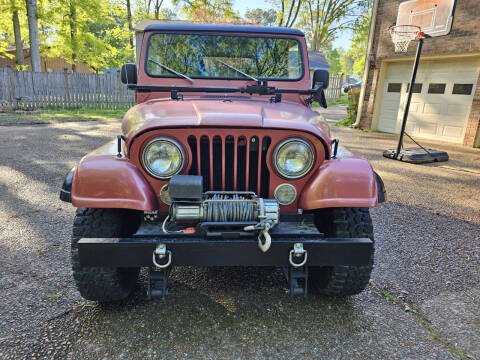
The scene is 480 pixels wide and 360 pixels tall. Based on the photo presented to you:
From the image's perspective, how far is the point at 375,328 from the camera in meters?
2.28

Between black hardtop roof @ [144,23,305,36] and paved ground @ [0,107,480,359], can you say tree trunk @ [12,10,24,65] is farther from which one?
black hardtop roof @ [144,23,305,36]

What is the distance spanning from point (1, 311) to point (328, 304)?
7.51 ft

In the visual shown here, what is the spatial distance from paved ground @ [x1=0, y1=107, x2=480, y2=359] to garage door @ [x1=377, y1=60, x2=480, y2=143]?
650 cm

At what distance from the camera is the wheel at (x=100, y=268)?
2154 millimetres

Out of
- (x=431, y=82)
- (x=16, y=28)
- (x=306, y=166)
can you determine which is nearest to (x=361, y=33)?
(x=431, y=82)

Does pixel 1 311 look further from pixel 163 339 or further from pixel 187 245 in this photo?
pixel 187 245

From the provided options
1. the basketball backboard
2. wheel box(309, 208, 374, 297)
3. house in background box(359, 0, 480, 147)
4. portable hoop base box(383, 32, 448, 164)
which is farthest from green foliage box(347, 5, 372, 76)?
wheel box(309, 208, 374, 297)

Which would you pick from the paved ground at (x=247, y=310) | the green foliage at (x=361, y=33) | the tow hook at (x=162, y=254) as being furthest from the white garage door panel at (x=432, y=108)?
the green foliage at (x=361, y=33)

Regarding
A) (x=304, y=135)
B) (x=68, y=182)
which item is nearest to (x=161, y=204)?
(x=68, y=182)

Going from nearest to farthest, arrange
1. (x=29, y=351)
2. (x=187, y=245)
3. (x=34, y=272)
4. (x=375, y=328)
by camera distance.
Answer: (x=187, y=245)
(x=29, y=351)
(x=375, y=328)
(x=34, y=272)

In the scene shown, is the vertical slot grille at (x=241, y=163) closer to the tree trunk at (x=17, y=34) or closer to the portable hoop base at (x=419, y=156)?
the portable hoop base at (x=419, y=156)

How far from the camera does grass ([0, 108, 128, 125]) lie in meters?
11.6

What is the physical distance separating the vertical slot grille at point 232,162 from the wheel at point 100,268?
585 mm

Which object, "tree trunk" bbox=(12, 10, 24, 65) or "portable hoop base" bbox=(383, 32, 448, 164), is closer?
"portable hoop base" bbox=(383, 32, 448, 164)
